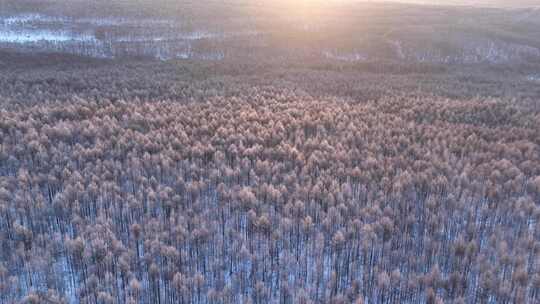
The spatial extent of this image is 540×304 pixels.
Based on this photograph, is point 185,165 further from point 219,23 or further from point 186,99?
point 219,23

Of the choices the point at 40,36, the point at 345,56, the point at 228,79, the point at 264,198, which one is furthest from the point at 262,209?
the point at 40,36

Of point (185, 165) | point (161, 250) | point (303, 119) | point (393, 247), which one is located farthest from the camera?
point (303, 119)

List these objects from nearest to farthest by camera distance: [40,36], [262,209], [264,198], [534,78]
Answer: [262,209]
[264,198]
[534,78]
[40,36]

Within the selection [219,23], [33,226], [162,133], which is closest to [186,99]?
[162,133]

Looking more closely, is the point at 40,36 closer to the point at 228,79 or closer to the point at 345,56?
the point at 228,79

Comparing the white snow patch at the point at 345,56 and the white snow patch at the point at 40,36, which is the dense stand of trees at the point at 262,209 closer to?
the white snow patch at the point at 345,56

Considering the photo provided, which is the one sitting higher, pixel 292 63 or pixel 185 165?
pixel 292 63

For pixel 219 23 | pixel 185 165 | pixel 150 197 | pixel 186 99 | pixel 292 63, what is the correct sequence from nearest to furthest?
pixel 150 197 → pixel 185 165 → pixel 186 99 → pixel 292 63 → pixel 219 23
